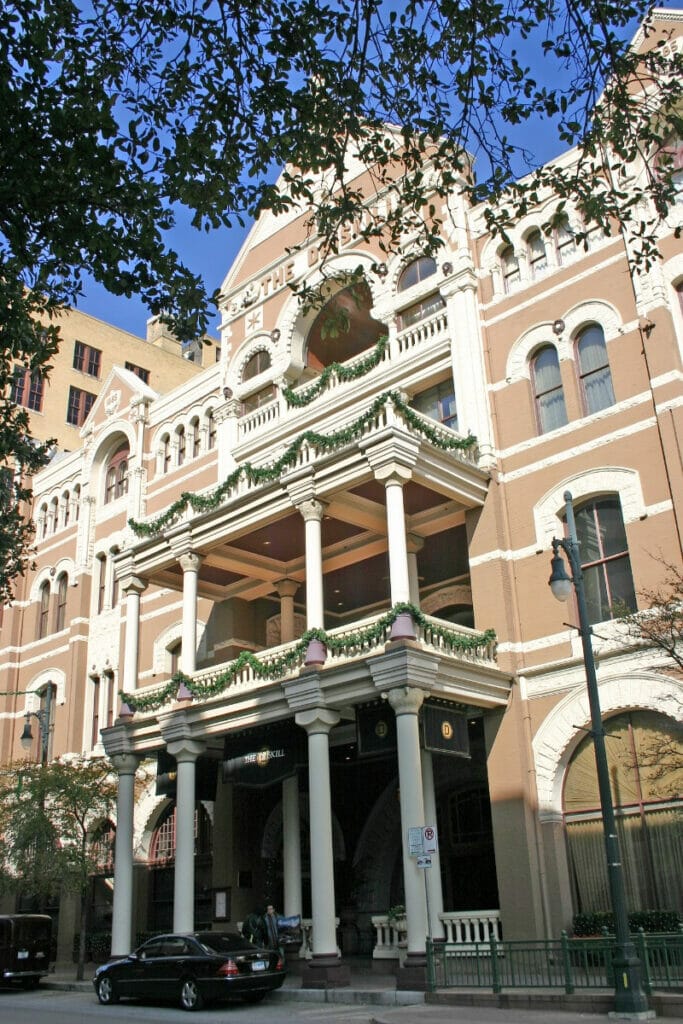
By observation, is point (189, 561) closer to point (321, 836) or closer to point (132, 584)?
point (132, 584)

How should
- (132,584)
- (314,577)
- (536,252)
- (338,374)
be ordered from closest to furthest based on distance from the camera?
(314,577) < (536,252) < (338,374) < (132,584)

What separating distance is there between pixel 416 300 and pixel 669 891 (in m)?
15.5

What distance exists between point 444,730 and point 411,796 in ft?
6.73

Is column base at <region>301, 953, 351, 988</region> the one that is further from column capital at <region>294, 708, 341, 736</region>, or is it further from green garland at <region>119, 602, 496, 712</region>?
green garland at <region>119, 602, 496, 712</region>

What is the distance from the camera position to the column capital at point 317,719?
816 inches

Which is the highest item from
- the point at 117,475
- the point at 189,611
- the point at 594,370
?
the point at 117,475

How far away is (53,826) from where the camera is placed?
90.4 feet

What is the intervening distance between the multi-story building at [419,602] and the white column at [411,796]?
53mm

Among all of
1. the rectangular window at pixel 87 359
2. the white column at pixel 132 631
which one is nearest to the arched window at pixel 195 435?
the white column at pixel 132 631

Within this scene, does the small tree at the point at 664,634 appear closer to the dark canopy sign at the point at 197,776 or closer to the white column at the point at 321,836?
the white column at the point at 321,836

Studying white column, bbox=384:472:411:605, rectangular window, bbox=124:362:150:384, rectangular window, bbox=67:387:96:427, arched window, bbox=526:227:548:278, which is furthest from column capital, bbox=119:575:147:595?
rectangular window, bbox=124:362:150:384

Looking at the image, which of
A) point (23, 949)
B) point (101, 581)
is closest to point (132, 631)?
point (23, 949)

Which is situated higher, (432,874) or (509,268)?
(509,268)

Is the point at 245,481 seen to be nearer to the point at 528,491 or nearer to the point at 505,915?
the point at 528,491
